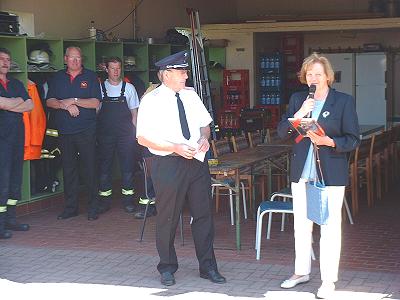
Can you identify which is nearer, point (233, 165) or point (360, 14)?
point (233, 165)

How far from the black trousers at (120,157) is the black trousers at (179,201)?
10.3 feet

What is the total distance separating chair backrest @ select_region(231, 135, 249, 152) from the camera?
9.34 meters

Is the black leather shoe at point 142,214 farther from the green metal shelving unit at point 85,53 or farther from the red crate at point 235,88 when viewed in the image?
the red crate at point 235,88

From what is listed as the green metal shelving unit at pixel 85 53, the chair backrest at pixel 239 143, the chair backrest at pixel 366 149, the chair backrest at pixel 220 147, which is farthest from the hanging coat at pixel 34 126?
the chair backrest at pixel 366 149

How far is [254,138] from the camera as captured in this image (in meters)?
10.1

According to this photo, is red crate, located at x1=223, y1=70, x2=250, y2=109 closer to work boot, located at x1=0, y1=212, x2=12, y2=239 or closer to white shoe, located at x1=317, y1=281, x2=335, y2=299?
work boot, located at x1=0, y1=212, x2=12, y2=239

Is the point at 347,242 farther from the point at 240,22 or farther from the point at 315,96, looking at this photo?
the point at 240,22

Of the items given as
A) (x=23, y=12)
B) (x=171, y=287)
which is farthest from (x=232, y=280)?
(x=23, y=12)

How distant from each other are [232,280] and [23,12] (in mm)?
4933

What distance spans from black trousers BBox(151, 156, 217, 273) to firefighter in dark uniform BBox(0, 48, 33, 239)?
8.13 ft

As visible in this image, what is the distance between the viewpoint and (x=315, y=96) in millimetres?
5891

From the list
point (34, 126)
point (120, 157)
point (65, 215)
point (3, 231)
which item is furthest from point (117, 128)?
point (3, 231)

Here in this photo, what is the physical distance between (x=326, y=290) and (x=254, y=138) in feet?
14.3

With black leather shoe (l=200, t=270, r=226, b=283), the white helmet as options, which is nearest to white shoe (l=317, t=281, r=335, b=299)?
black leather shoe (l=200, t=270, r=226, b=283)
